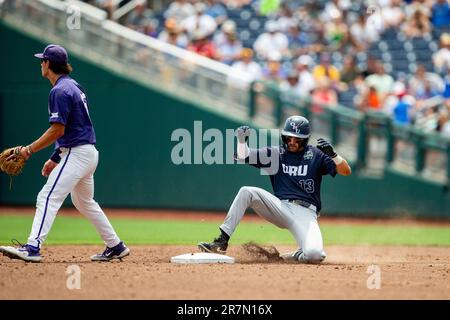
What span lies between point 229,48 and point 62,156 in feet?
33.6

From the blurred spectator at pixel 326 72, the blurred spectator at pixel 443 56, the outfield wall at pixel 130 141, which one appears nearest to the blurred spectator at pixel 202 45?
the outfield wall at pixel 130 141

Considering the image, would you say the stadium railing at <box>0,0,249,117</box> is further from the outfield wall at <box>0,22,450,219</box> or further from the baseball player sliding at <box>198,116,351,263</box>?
the baseball player sliding at <box>198,116,351,263</box>

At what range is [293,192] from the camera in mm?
8609

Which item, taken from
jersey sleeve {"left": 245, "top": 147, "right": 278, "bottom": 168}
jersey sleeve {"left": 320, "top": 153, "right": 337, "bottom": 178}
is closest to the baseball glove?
jersey sleeve {"left": 245, "top": 147, "right": 278, "bottom": 168}

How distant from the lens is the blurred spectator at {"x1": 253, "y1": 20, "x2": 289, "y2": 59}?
17984 mm

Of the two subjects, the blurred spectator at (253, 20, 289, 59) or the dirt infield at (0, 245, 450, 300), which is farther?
the blurred spectator at (253, 20, 289, 59)

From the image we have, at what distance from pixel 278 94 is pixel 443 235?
4456 mm

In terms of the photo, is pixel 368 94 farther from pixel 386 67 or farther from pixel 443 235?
pixel 443 235

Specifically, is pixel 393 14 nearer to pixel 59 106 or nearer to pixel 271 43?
pixel 271 43

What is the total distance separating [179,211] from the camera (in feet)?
57.6

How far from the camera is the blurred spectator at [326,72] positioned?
56.4 ft

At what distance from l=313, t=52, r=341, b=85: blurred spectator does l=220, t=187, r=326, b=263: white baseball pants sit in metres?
8.77

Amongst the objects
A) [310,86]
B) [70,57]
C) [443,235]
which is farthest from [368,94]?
[70,57]

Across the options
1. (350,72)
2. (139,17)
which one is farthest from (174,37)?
(350,72)
